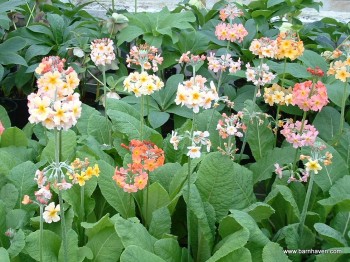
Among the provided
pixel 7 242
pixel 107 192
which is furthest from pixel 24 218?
pixel 107 192

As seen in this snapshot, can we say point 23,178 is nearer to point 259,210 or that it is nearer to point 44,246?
point 44,246

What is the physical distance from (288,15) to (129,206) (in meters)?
1.72

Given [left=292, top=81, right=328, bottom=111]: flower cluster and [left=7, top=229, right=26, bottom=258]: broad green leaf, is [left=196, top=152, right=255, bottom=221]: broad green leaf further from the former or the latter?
[left=7, top=229, right=26, bottom=258]: broad green leaf

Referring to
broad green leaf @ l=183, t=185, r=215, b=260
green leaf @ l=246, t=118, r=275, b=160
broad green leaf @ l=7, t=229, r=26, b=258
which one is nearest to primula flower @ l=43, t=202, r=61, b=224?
broad green leaf @ l=7, t=229, r=26, b=258

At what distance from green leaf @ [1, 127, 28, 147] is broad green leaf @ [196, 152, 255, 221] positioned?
71cm

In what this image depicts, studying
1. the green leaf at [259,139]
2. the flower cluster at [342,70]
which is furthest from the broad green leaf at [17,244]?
the flower cluster at [342,70]

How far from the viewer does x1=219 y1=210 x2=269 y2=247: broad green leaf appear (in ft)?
4.93

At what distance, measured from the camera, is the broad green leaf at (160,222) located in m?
1.65

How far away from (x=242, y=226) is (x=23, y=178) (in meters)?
0.72

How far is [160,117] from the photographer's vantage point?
2.30 m

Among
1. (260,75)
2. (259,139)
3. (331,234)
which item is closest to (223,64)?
(260,75)

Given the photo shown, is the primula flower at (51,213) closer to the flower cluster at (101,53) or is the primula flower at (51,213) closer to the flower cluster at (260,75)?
the flower cluster at (101,53)

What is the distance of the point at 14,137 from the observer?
6.80ft

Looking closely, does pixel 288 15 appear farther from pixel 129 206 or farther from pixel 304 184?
pixel 129 206
